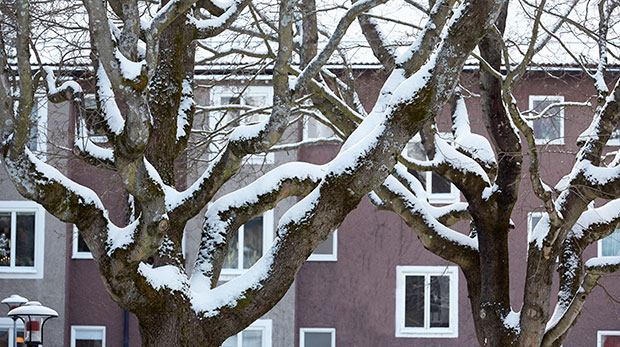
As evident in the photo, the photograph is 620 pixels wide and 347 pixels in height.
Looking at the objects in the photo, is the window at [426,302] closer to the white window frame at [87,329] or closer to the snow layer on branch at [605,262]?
the white window frame at [87,329]

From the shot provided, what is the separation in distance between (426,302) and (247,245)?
169 inches

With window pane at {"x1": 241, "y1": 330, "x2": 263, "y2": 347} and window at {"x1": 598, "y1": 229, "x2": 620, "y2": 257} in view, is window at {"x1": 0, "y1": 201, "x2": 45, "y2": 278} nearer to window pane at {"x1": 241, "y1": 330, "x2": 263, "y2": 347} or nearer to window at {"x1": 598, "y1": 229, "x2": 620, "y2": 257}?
window pane at {"x1": 241, "y1": 330, "x2": 263, "y2": 347}

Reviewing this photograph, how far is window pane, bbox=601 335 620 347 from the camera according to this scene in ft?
73.0

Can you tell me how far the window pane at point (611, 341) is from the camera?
22.3 metres

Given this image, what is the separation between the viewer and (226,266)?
23.3m

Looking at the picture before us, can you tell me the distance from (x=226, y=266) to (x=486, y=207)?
1270 cm

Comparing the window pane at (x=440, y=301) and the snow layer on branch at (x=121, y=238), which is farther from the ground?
the snow layer on branch at (x=121, y=238)

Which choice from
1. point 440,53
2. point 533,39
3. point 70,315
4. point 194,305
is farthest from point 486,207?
point 70,315

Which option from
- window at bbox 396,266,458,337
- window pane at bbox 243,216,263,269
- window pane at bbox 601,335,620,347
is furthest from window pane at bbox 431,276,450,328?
window pane at bbox 243,216,263,269

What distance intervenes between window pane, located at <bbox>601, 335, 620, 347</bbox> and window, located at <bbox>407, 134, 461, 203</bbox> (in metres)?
4.47

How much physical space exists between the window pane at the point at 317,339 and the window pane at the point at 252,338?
1.04m

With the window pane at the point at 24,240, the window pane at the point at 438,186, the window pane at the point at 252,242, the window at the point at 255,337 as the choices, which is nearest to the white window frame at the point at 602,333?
the window pane at the point at 438,186

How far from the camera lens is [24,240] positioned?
2342 cm

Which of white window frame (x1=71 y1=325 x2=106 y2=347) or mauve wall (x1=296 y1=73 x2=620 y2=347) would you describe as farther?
white window frame (x1=71 y1=325 x2=106 y2=347)
